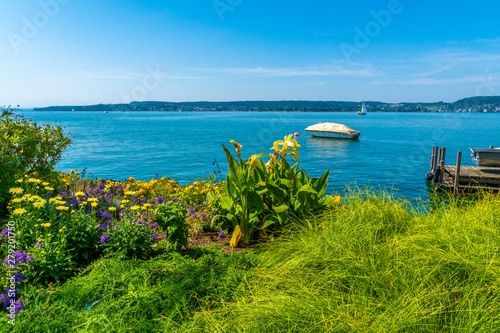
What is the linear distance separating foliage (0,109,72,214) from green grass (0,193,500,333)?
4.32 m

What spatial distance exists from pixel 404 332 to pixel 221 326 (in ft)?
4.26

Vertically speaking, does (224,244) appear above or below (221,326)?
below

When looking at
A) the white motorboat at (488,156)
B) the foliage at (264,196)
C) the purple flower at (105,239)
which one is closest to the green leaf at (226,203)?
the foliage at (264,196)

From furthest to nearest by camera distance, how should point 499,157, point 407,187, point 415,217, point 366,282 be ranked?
point 407,187 → point 499,157 → point 415,217 → point 366,282

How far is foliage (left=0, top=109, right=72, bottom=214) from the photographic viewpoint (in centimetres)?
664

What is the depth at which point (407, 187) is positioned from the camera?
2092 centimetres

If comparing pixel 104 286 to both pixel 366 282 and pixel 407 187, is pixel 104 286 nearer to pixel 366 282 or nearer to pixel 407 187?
pixel 366 282

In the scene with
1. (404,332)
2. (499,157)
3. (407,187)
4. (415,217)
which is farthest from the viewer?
(407,187)

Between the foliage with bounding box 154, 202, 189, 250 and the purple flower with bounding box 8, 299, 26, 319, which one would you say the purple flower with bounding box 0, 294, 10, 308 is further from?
the foliage with bounding box 154, 202, 189, 250

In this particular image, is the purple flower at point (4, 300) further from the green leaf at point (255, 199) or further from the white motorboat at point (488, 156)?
the white motorboat at point (488, 156)

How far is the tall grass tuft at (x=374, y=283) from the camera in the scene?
2.34m

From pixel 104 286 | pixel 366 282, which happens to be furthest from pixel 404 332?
pixel 104 286

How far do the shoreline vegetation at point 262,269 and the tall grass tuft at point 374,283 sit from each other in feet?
0.05

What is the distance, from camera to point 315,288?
9.27ft
